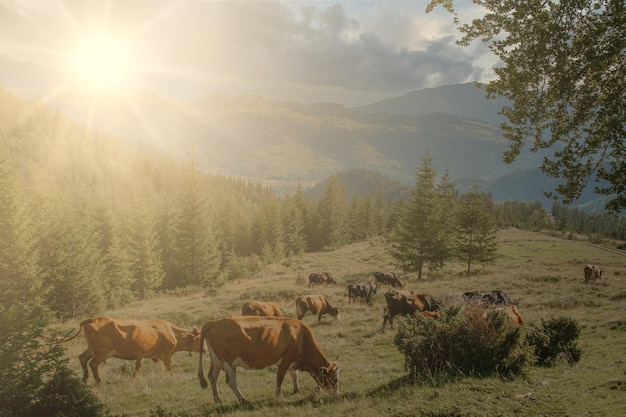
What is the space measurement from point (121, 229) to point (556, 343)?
158ft

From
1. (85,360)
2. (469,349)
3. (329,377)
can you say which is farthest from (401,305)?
(85,360)

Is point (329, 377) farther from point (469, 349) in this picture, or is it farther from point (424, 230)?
point (424, 230)

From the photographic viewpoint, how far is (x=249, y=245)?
245ft

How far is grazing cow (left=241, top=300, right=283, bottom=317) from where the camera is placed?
18.6m

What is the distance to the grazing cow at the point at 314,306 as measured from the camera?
20.7 meters

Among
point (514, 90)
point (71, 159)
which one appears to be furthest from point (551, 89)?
point (71, 159)

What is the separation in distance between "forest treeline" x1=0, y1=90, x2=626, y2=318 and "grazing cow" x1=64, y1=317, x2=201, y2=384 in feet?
8.99

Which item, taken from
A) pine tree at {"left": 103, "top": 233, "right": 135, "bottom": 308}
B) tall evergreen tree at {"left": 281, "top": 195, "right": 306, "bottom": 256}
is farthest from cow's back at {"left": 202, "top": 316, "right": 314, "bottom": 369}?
tall evergreen tree at {"left": 281, "top": 195, "right": 306, "bottom": 256}

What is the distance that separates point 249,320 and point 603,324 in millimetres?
17853

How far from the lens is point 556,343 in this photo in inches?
459

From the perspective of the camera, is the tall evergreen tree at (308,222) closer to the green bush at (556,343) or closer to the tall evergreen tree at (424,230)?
the tall evergreen tree at (424,230)

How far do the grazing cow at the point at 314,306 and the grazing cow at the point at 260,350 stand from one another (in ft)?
35.8

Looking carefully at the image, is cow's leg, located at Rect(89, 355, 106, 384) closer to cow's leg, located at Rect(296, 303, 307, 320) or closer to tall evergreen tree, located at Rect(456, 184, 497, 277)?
cow's leg, located at Rect(296, 303, 307, 320)

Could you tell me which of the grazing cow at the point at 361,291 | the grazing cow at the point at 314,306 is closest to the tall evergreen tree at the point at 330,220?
the grazing cow at the point at 361,291
